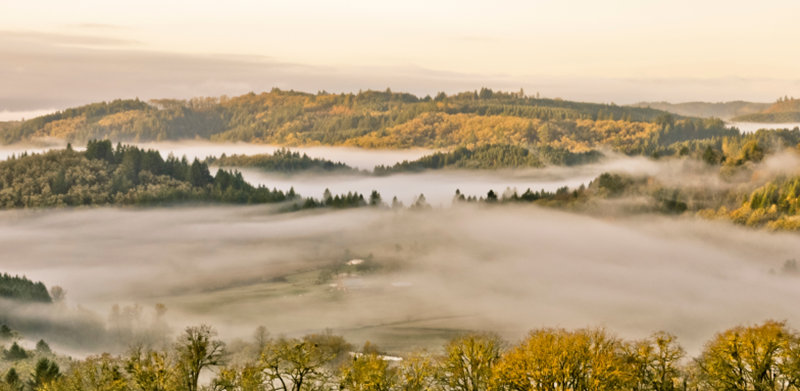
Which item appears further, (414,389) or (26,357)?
(26,357)

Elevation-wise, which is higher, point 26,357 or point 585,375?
point 585,375

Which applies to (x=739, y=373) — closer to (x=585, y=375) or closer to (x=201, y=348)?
(x=585, y=375)

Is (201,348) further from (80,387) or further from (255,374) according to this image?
(80,387)

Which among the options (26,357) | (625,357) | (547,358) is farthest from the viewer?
(26,357)

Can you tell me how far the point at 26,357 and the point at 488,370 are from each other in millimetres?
123718

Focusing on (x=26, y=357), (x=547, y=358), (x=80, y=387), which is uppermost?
(x=547, y=358)

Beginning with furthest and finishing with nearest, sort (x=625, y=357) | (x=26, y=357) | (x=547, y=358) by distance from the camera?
1. (x=26, y=357)
2. (x=625, y=357)
3. (x=547, y=358)

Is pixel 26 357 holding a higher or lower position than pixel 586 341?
lower

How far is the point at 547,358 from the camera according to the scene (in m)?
101

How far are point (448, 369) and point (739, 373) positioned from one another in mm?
33779

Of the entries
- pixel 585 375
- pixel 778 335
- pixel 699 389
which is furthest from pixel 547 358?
pixel 778 335

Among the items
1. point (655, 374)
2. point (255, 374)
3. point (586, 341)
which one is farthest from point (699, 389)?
point (255, 374)

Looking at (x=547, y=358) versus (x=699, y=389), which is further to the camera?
(x=699, y=389)

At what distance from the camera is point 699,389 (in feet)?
364
